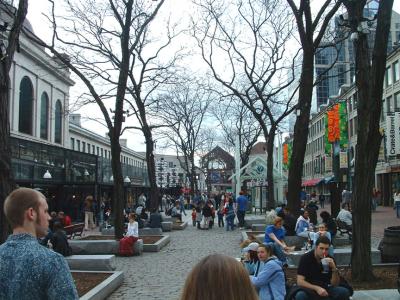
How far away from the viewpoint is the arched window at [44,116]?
135ft

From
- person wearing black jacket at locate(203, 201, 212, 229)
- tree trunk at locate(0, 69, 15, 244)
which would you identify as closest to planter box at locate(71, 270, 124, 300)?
tree trunk at locate(0, 69, 15, 244)

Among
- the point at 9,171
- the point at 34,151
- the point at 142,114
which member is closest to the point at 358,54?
the point at 9,171

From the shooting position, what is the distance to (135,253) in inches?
632

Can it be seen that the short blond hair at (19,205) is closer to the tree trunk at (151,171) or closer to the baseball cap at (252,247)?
the baseball cap at (252,247)

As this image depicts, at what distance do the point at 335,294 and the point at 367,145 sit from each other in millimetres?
3669

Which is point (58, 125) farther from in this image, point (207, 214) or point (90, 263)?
point (90, 263)

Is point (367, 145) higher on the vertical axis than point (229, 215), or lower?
higher

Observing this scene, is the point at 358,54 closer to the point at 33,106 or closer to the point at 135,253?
the point at 135,253

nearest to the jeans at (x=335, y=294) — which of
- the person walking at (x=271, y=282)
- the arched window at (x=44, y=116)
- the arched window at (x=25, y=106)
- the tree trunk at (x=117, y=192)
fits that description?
the person walking at (x=271, y=282)

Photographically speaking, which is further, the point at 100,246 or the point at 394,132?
the point at 394,132

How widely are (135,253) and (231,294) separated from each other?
14343mm

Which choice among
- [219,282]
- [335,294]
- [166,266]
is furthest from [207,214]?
[219,282]

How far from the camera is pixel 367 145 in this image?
973 centimetres

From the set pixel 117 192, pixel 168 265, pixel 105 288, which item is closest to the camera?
pixel 105 288
